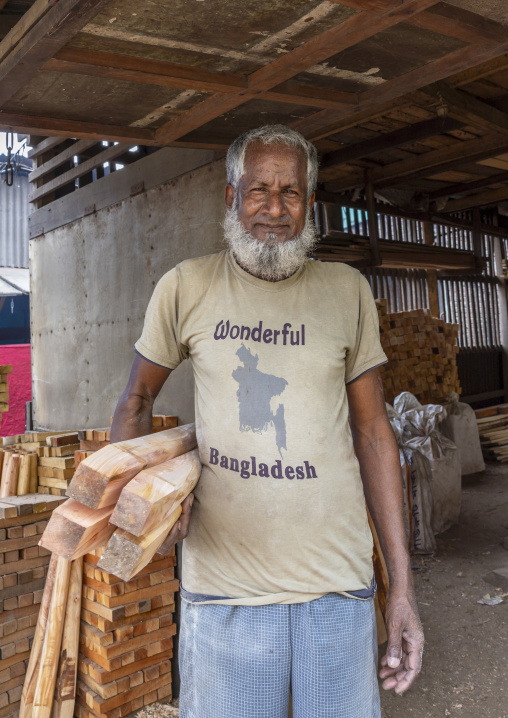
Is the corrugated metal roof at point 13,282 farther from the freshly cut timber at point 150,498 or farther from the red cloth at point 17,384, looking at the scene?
the freshly cut timber at point 150,498

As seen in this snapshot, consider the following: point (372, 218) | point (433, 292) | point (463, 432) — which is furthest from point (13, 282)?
point (463, 432)

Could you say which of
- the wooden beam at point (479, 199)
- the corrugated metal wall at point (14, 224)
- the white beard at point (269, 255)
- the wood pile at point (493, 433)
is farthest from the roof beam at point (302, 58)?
the corrugated metal wall at point (14, 224)

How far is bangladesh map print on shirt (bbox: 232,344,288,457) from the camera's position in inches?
68.6

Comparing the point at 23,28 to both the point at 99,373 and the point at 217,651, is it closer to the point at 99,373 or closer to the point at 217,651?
the point at 217,651

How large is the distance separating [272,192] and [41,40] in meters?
1.14

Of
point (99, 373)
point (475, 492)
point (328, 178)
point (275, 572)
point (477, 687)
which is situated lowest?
point (477, 687)

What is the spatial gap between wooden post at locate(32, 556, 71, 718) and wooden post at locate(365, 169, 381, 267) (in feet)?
15.5

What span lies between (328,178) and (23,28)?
4820 millimetres

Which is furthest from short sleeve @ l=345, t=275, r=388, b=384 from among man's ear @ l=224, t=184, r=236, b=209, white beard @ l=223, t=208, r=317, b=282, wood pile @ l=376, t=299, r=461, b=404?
wood pile @ l=376, t=299, r=461, b=404

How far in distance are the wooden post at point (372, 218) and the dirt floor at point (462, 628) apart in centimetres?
300

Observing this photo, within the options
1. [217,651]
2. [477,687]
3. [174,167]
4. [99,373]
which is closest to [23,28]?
[174,167]

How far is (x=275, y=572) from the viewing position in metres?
1.71

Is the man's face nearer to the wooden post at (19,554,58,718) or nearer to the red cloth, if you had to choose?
Result: the wooden post at (19,554,58,718)

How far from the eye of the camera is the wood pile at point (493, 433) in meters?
9.11
